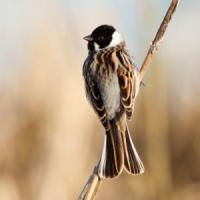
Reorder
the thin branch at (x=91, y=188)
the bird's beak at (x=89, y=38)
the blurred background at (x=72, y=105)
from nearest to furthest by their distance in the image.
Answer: the thin branch at (x=91, y=188) < the bird's beak at (x=89, y=38) < the blurred background at (x=72, y=105)

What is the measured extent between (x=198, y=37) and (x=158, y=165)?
65 cm

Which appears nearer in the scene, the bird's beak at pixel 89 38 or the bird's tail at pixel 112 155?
the bird's tail at pixel 112 155

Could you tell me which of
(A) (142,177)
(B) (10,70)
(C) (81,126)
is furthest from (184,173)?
(B) (10,70)

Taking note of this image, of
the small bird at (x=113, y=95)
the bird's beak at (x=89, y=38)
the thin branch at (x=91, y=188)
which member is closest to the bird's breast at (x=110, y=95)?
the small bird at (x=113, y=95)

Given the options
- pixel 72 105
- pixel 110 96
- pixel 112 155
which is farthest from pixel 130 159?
pixel 72 105

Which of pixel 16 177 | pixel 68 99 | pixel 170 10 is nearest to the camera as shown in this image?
pixel 170 10

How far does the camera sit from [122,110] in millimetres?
2424

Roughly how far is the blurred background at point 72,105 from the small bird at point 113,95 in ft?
1.15

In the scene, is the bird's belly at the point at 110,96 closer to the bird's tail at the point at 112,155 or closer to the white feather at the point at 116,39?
the bird's tail at the point at 112,155

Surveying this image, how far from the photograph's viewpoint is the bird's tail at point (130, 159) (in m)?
2.13

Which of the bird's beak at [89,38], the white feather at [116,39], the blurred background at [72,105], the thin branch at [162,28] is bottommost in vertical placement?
A: the blurred background at [72,105]

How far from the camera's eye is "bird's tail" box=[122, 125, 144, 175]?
84.0 inches

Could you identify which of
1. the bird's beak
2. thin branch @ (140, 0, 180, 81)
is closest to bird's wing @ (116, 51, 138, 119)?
the bird's beak

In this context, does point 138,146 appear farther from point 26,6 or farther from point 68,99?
point 26,6
